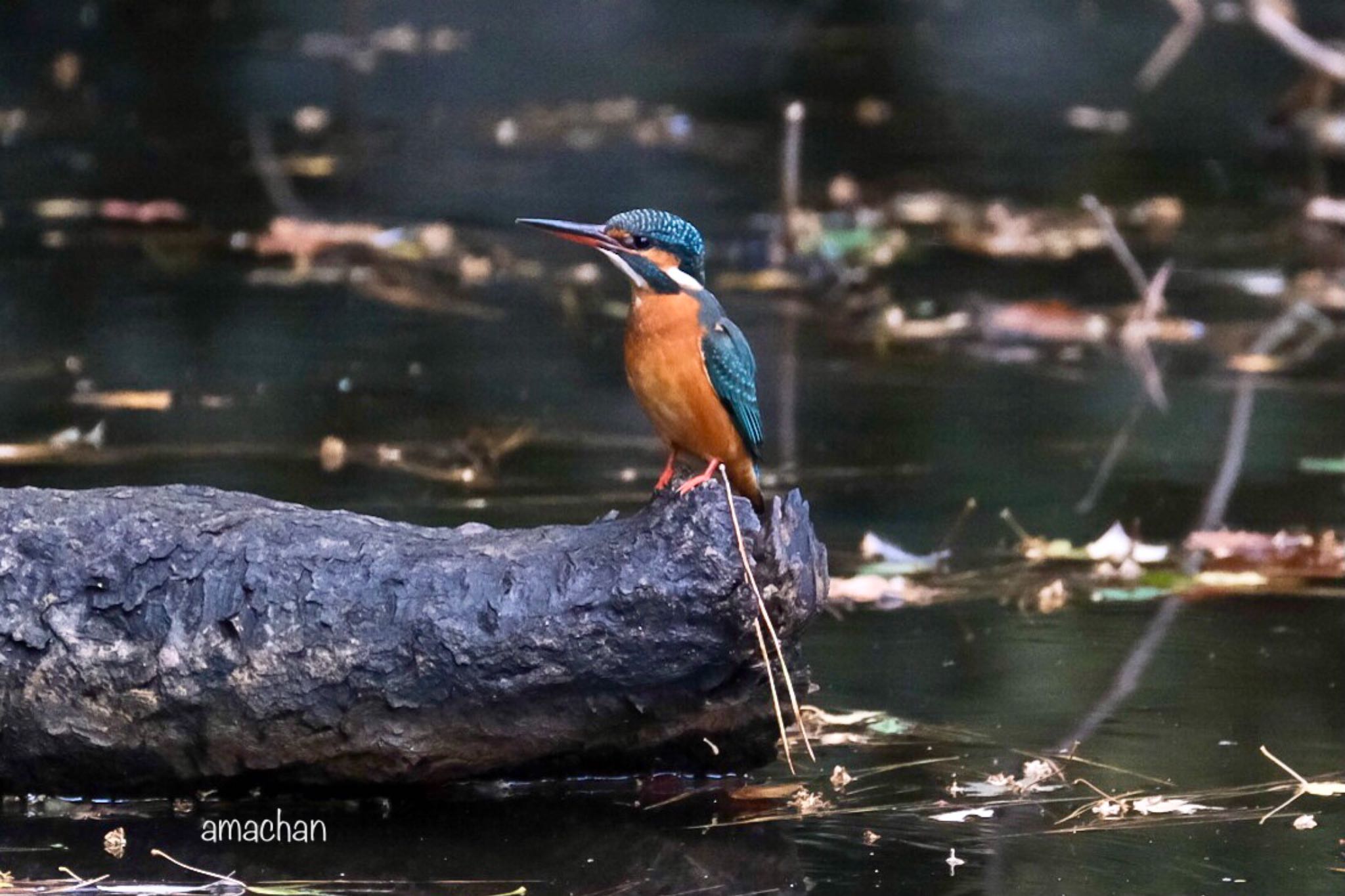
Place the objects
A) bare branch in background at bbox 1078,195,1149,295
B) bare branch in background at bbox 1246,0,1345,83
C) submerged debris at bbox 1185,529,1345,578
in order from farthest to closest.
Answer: bare branch in background at bbox 1078,195,1149,295
submerged debris at bbox 1185,529,1345,578
bare branch in background at bbox 1246,0,1345,83

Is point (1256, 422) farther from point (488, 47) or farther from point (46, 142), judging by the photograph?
point (488, 47)

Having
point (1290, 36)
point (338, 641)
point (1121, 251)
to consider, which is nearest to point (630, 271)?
point (338, 641)

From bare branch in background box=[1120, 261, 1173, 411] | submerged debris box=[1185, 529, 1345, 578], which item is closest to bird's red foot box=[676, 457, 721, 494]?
submerged debris box=[1185, 529, 1345, 578]

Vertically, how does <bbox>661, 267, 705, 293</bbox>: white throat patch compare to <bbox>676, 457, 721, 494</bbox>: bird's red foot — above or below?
above

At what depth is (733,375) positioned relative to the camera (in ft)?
14.9

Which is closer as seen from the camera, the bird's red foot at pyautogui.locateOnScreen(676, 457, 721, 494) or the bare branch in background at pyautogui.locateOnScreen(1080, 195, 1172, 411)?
the bird's red foot at pyautogui.locateOnScreen(676, 457, 721, 494)

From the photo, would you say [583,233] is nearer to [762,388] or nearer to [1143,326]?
[762,388]

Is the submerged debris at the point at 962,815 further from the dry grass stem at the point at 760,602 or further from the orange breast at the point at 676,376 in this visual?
the orange breast at the point at 676,376

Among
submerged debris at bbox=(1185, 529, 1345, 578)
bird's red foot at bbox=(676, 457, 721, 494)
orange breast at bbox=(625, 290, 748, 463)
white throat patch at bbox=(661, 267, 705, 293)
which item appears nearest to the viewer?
bird's red foot at bbox=(676, 457, 721, 494)

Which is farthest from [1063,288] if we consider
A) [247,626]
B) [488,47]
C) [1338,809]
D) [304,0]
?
[304,0]

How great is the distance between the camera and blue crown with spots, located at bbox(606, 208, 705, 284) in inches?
181

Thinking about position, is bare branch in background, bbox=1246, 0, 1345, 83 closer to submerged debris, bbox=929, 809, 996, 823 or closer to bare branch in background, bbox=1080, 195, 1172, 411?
bare branch in background, bbox=1080, 195, 1172, 411

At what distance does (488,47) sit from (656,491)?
41.7 ft

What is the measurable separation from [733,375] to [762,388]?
3.15 metres
